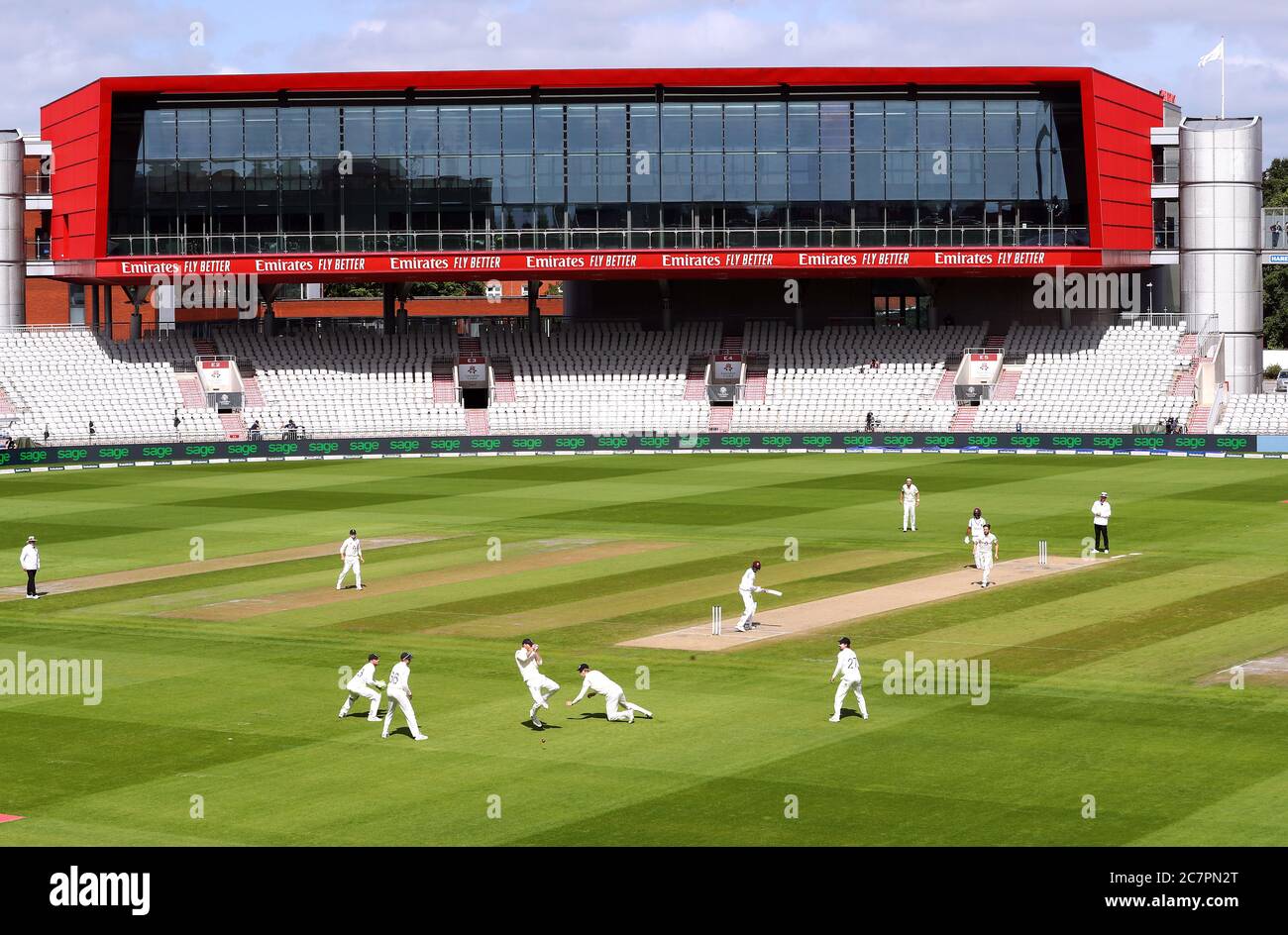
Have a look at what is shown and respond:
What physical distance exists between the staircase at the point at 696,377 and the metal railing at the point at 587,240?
20.8ft

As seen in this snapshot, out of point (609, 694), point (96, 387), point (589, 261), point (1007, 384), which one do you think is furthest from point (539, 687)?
point (96, 387)

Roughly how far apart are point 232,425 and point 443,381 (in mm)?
10942

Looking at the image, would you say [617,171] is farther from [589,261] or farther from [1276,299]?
[1276,299]

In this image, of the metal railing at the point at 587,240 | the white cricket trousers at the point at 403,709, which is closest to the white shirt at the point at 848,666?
the white cricket trousers at the point at 403,709

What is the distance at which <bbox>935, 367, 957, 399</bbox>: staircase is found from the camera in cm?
8788

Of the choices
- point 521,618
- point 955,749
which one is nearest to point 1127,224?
point 521,618

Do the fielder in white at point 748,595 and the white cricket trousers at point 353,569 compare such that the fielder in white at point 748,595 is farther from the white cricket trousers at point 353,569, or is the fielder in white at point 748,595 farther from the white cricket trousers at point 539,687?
the white cricket trousers at point 353,569

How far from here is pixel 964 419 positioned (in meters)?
85.4

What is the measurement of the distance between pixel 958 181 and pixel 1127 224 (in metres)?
9.23

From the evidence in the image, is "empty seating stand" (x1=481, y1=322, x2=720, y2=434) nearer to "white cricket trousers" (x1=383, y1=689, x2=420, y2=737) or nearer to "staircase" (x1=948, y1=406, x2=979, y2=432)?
"staircase" (x1=948, y1=406, x2=979, y2=432)

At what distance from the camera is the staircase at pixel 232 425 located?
8494 cm

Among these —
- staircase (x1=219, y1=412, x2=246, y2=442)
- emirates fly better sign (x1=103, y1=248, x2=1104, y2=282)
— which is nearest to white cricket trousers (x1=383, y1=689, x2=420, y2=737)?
staircase (x1=219, y1=412, x2=246, y2=442)

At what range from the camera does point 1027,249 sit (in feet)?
289

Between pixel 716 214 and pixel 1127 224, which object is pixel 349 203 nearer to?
pixel 716 214
